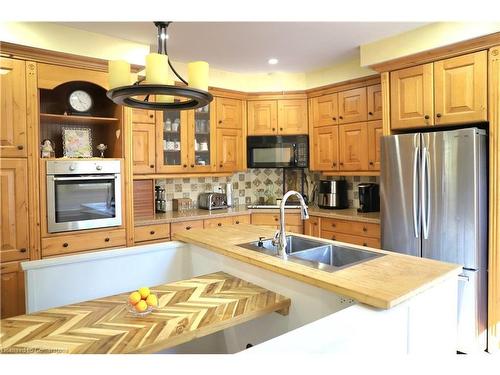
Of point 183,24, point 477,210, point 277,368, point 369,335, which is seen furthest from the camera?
point 183,24

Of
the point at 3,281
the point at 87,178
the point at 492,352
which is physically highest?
the point at 87,178

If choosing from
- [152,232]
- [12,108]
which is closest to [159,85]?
[12,108]

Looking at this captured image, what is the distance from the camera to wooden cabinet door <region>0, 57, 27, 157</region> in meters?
2.49

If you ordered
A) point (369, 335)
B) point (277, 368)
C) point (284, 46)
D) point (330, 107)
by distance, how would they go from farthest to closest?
point (330, 107), point (284, 46), point (369, 335), point (277, 368)

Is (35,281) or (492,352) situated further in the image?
(492,352)

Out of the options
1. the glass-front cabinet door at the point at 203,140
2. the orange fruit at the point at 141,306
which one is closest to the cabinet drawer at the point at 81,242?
the glass-front cabinet door at the point at 203,140

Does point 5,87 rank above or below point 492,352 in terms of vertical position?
above

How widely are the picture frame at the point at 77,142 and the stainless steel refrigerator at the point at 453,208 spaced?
8.81 feet

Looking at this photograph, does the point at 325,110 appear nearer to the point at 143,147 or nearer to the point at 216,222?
the point at 216,222

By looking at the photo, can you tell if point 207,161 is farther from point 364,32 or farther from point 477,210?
point 477,210

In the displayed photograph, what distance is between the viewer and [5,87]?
98.1 inches

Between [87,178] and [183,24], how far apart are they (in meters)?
1.44

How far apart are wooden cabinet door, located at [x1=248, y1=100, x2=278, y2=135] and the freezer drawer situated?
249 cm

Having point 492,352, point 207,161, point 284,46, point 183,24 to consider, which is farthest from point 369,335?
point 207,161
